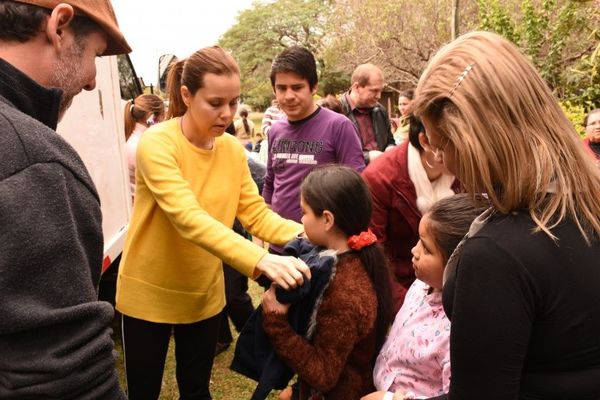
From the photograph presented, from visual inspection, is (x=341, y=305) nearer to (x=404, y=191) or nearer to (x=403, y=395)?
(x=403, y=395)

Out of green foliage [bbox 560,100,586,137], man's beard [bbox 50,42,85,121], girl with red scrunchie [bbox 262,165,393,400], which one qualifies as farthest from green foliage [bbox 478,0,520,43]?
man's beard [bbox 50,42,85,121]

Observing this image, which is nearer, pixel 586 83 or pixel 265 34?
pixel 586 83

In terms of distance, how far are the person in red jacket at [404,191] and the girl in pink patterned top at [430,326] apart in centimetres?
40

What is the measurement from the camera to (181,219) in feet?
6.87

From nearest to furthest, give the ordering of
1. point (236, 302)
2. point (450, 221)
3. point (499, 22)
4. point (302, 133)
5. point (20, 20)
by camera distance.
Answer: point (20, 20) < point (450, 221) < point (302, 133) < point (236, 302) < point (499, 22)

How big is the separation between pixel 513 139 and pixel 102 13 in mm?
1040

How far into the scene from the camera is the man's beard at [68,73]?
125 centimetres

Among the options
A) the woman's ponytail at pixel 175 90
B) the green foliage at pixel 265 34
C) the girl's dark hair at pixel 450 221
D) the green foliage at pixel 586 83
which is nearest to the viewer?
the girl's dark hair at pixel 450 221

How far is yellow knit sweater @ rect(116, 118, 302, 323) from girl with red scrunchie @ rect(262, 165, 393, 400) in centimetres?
33

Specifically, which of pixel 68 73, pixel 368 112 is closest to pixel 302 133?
pixel 368 112

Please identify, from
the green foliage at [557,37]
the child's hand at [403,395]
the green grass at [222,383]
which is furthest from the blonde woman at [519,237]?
the green foliage at [557,37]

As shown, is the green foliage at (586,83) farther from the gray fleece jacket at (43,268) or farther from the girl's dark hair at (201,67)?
the gray fleece jacket at (43,268)

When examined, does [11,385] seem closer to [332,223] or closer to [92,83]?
[92,83]

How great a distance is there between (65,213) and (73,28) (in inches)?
19.0
